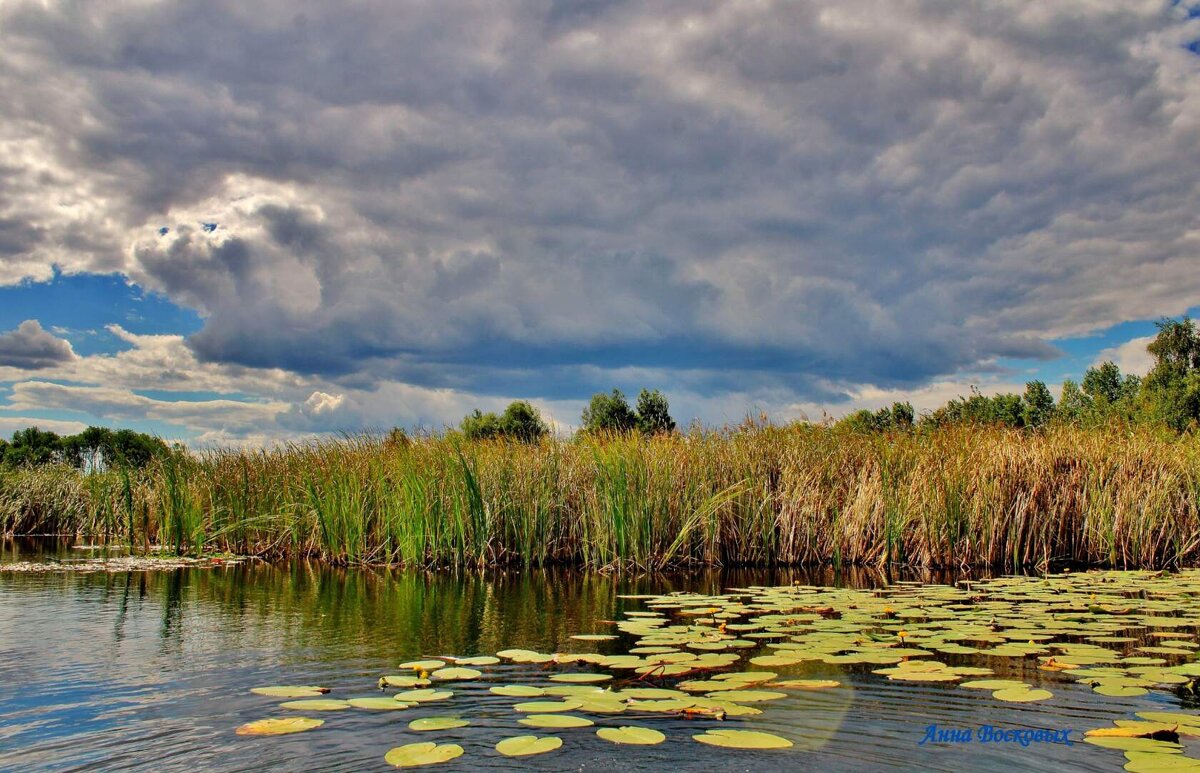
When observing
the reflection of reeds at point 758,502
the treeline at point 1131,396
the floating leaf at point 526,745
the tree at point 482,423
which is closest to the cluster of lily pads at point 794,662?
the floating leaf at point 526,745

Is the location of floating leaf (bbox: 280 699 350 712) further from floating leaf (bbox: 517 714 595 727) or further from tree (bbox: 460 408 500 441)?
tree (bbox: 460 408 500 441)

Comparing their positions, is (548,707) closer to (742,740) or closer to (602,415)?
(742,740)

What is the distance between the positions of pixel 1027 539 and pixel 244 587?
33.9 feet

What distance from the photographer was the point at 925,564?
10953 millimetres

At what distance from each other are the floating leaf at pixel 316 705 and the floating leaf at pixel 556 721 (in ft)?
2.88

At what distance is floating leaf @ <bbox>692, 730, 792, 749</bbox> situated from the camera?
9.74 ft

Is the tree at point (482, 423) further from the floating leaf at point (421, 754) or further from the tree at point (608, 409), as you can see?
the floating leaf at point (421, 754)

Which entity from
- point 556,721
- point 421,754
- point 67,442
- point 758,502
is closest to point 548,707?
point 556,721

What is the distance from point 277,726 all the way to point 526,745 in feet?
3.63

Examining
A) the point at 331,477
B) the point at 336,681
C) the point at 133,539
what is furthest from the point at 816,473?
the point at 133,539

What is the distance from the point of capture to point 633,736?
9.89ft

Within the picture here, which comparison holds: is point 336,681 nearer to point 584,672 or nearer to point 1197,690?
point 584,672

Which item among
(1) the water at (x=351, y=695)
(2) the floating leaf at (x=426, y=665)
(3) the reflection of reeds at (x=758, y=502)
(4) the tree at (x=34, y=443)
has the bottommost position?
Answer: (1) the water at (x=351, y=695)

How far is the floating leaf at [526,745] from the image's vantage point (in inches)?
114
